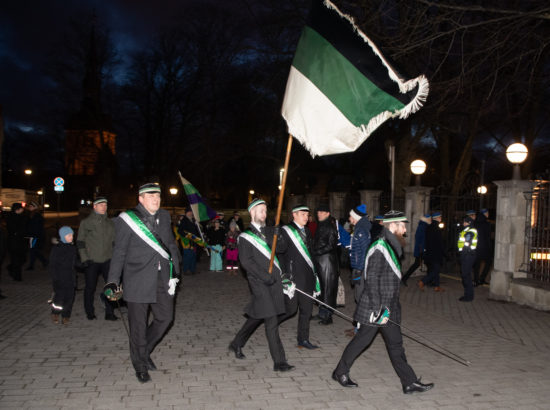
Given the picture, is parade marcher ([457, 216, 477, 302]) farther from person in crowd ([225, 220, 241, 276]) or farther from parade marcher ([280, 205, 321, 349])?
person in crowd ([225, 220, 241, 276])

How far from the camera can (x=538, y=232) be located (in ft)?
32.7

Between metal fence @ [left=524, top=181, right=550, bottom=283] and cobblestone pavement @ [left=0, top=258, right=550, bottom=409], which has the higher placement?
metal fence @ [left=524, top=181, right=550, bottom=283]

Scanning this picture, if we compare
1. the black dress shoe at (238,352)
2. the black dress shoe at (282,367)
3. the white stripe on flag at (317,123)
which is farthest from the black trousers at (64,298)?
the white stripe on flag at (317,123)

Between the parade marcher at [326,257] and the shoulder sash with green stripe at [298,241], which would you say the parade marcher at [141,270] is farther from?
the parade marcher at [326,257]

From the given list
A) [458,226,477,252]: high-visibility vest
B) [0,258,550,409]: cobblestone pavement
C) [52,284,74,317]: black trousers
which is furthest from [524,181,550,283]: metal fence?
[52,284,74,317]: black trousers

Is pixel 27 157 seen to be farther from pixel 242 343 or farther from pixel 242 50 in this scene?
pixel 242 343

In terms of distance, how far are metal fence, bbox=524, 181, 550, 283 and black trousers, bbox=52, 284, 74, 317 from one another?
8.73 m

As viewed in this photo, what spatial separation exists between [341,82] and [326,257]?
321cm

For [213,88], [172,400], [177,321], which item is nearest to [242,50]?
[213,88]

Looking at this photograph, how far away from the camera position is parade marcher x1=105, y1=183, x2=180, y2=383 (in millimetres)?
5043

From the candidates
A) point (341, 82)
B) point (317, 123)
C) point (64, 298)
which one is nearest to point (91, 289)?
point (64, 298)

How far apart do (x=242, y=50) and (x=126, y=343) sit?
1708 cm

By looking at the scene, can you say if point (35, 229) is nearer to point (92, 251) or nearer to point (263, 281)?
point (92, 251)

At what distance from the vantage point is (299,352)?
20.5 feet
